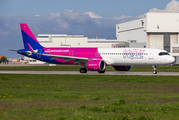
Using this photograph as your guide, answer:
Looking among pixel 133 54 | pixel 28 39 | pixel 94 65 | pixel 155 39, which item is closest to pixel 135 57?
pixel 133 54

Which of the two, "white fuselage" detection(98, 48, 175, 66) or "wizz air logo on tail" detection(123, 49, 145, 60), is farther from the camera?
"wizz air logo on tail" detection(123, 49, 145, 60)

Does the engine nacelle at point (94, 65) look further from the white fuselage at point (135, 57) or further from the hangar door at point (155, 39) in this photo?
the hangar door at point (155, 39)

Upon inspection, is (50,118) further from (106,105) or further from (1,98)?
(1,98)

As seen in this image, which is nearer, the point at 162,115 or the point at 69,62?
the point at 162,115

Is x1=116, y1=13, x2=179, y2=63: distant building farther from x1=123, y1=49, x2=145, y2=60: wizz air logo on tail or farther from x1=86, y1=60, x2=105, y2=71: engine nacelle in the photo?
x1=86, y1=60, x2=105, y2=71: engine nacelle

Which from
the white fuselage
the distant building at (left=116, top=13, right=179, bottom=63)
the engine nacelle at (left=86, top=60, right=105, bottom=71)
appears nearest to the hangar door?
the distant building at (left=116, top=13, right=179, bottom=63)

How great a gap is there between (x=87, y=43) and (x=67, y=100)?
109 metres

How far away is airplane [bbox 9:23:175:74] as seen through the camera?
4331cm

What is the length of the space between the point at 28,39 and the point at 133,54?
20.1 meters

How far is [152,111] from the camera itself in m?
13.4

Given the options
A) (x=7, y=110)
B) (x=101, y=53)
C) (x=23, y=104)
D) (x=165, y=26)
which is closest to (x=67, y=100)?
(x=23, y=104)

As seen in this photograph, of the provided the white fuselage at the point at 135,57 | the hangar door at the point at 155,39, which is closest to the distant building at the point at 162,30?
the hangar door at the point at 155,39

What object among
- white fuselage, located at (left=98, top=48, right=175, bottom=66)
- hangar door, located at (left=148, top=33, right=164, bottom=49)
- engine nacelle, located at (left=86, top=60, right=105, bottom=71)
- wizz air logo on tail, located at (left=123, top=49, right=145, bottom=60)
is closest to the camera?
engine nacelle, located at (left=86, top=60, right=105, bottom=71)

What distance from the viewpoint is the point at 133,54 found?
44094 mm
